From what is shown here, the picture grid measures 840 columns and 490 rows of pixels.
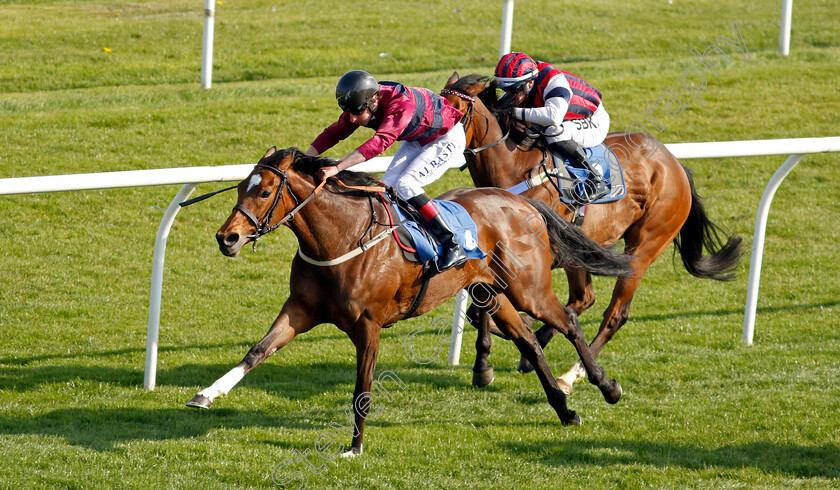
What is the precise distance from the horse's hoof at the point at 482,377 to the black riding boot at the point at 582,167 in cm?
129

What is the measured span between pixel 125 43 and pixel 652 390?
10207 mm

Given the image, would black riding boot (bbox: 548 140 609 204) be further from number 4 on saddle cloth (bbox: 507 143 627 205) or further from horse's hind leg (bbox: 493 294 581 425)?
horse's hind leg (bbox: 493 294 581 425)

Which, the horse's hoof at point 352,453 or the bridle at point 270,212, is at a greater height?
the bridle at point 270,212

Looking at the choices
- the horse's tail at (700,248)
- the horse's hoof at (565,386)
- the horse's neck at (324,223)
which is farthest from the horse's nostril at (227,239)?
the horse's tail at (700,248)

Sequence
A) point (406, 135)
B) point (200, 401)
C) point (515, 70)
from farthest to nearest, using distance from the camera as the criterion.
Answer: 1. point (515, 70)
2. point (406, 135)
3. point (200, 401)

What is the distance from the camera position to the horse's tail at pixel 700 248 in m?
6.96

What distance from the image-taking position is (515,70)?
19.4ft

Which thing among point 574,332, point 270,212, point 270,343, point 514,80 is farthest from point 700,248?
point 270,212

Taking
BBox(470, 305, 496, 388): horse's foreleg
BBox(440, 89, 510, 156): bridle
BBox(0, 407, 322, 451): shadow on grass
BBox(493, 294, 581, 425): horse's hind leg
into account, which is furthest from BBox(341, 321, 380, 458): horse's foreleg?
BBox(440, 89, 510, 156): bridle

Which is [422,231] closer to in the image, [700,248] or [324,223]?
[324,223]

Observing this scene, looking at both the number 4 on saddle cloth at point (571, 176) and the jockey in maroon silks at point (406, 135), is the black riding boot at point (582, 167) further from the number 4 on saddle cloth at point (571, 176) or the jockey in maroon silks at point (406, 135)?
the jockey in maroon silks at point (406, 135)

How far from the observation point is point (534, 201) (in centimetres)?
553

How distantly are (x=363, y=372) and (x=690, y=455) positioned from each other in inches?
70.3

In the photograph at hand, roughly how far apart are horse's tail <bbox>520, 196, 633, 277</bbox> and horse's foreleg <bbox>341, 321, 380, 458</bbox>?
4.32 feet
